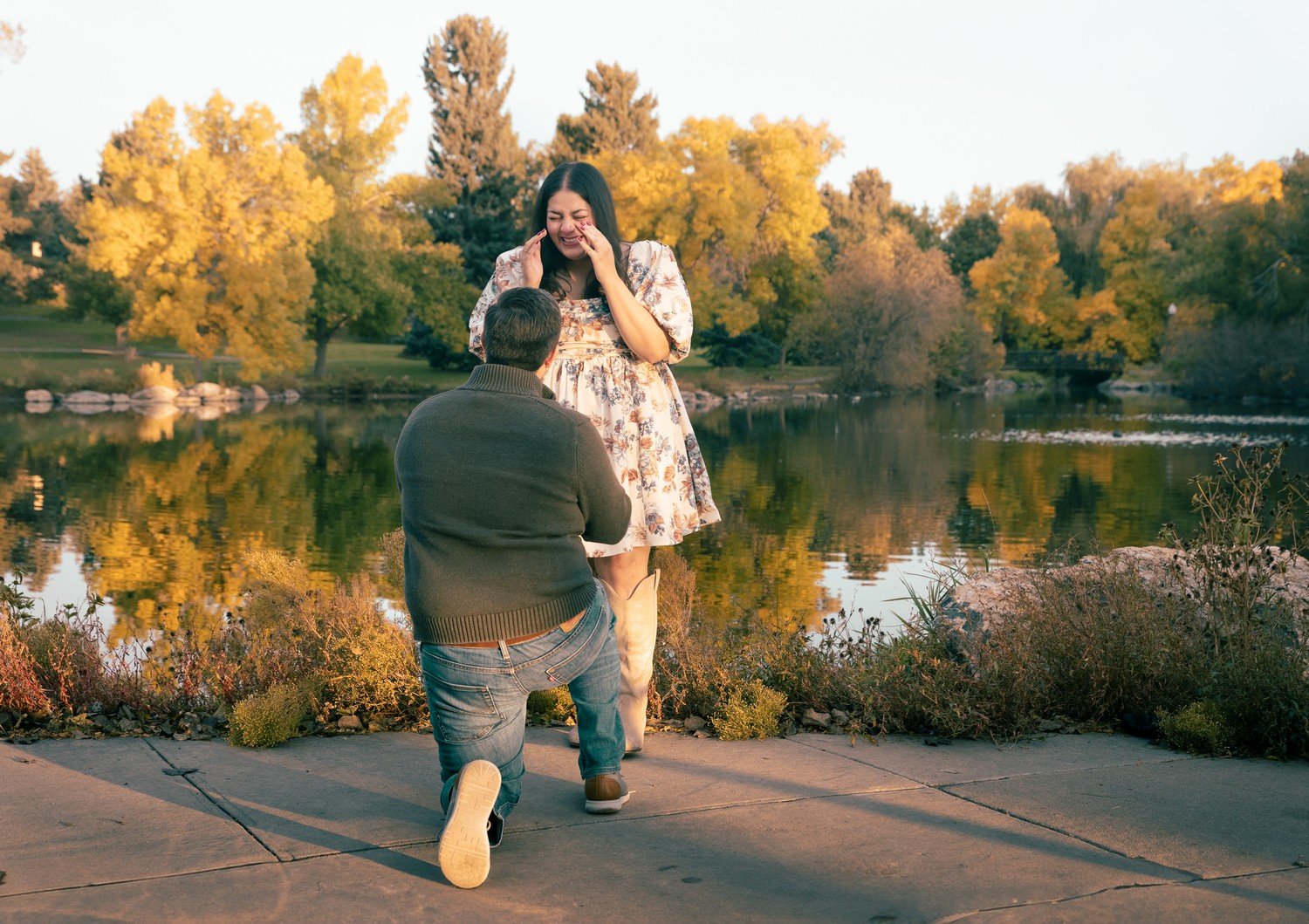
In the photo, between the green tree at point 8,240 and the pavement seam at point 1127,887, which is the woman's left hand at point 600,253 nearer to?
the pavement seam at point 1127,887

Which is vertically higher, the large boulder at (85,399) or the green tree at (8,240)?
the green tree at (8,240)

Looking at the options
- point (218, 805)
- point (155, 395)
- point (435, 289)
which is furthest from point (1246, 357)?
point (218, 805)

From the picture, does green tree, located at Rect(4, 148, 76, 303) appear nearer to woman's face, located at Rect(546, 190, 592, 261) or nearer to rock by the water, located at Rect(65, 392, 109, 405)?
rock by the water, located at Rect(65, 392, 109, 405)

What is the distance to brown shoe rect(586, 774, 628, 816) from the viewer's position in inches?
154

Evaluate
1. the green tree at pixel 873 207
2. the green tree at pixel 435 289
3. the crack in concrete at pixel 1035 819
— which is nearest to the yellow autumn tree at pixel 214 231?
the green tree at pixel 435 289

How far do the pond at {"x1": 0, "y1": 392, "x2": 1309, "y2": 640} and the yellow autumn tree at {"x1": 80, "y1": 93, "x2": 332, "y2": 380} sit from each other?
30.1 ft

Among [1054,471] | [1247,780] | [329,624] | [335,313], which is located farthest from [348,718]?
[335,313]

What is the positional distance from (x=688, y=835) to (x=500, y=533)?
1081 millimetres

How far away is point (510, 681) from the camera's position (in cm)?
361

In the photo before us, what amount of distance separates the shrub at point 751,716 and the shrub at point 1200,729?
1.50 meters

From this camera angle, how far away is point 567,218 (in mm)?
4445

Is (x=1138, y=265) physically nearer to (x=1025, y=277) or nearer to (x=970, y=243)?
(x=1025, y=277)

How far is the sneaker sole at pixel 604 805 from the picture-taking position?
3914mm

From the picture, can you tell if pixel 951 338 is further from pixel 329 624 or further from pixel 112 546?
pixel 329 624
